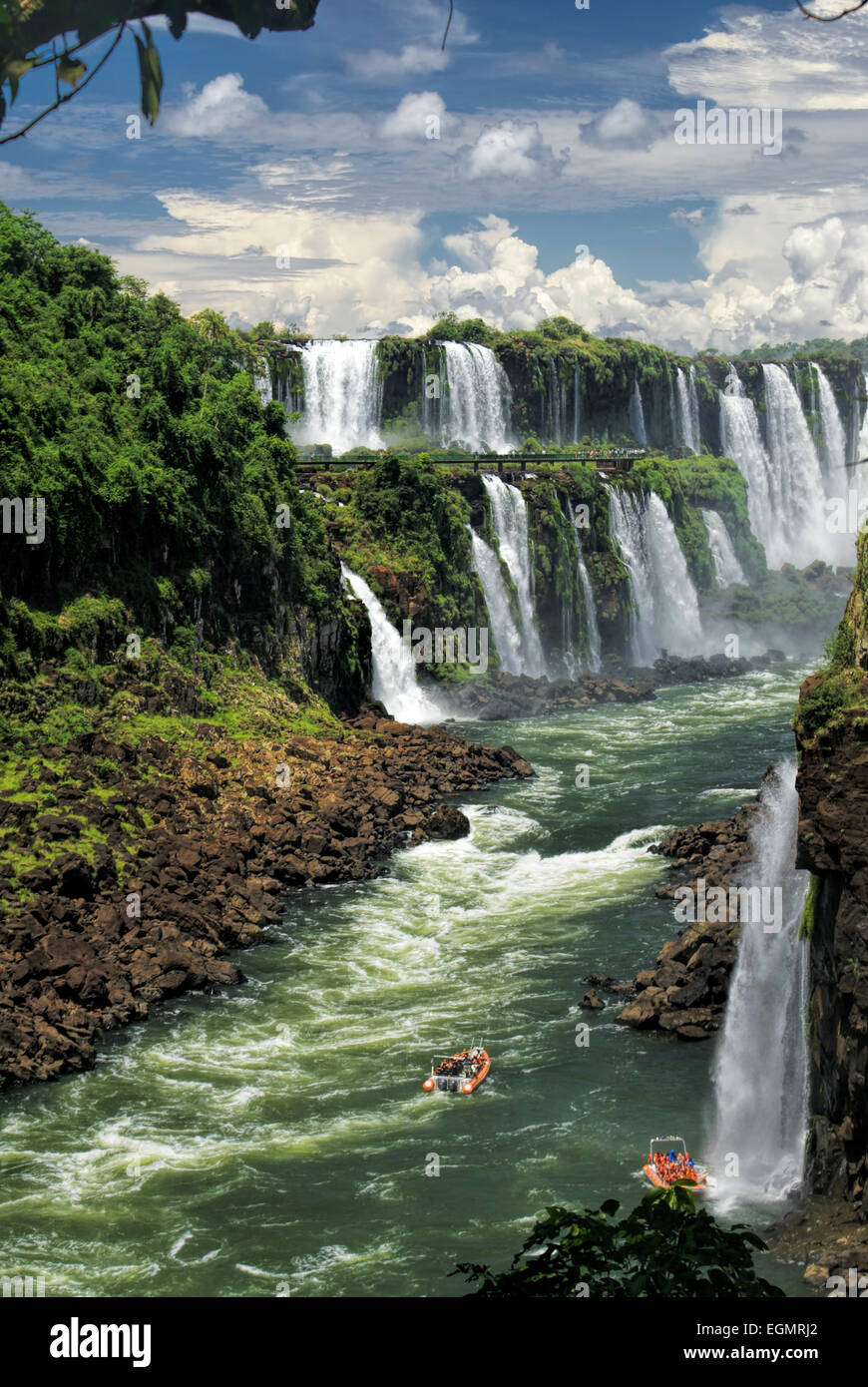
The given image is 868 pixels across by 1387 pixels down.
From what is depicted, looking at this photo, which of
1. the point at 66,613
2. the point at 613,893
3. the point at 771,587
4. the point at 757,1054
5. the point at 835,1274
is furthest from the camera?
the point at 771,587

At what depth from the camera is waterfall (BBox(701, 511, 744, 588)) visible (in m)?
83.5

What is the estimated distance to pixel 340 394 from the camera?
73.4m

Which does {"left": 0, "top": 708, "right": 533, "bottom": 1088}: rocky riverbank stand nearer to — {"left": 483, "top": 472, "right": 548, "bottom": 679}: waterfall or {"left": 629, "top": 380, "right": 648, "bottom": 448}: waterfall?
{"left": 483, "top": 472, "right": 548, "bottom": 679}: waterfall

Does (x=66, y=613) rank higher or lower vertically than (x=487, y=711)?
higher

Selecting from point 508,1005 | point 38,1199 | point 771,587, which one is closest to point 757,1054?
point 508,1005

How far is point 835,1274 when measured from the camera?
14594 mm

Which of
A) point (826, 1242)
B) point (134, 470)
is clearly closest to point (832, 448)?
point (134, 470)

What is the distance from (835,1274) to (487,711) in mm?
38767

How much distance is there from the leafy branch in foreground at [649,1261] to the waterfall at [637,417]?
8860 cm

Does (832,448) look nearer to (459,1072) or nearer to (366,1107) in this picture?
(459,1072)

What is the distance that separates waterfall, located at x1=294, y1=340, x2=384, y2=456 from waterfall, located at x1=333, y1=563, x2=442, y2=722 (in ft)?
72.7

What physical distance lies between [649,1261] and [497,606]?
181ft
